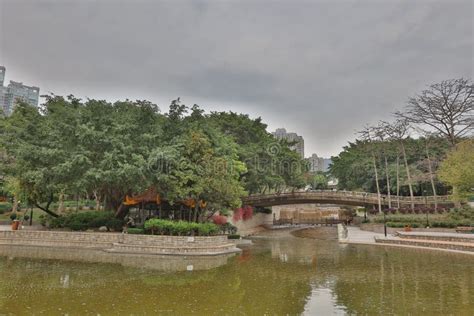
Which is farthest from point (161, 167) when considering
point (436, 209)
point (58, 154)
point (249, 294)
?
point (436, 209)

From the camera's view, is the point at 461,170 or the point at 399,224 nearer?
the point at 461,170

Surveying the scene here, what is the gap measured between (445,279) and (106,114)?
22516 millimetres

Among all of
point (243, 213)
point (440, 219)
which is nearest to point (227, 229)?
point (243, 213)

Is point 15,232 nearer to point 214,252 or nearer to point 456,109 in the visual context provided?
point 214,252

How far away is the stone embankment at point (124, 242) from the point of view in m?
20.0

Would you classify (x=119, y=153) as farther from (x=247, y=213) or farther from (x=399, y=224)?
(x=399, y=224)

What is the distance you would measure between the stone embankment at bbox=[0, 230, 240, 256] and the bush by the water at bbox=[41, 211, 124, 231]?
2.04 metres

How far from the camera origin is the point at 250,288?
37.2 feet

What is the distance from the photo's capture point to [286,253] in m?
20.8

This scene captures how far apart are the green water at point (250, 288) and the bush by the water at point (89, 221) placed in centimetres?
782

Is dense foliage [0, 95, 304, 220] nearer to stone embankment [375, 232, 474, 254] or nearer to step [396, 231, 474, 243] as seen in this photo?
stone embankment [375, 232, 474, 254]

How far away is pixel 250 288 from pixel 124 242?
40.2 ft

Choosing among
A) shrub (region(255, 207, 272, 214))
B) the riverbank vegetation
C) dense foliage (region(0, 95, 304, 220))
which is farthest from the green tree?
shrub (region(255, 207, 272, 214))

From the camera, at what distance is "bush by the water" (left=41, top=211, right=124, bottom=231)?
24844 millimetres
